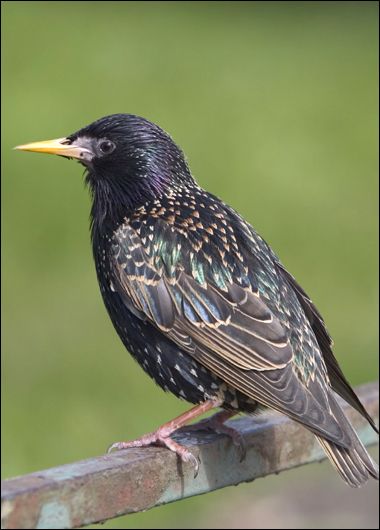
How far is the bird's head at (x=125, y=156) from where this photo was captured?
15.3 feet

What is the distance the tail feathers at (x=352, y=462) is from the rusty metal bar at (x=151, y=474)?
0.34ft

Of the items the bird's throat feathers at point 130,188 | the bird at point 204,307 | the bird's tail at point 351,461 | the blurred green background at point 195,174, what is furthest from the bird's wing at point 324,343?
the blurred green background at point 195,174

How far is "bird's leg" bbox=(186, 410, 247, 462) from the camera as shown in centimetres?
399

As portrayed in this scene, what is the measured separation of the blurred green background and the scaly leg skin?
7.67ft

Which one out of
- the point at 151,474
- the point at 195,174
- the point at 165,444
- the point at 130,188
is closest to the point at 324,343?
the point at 130,188

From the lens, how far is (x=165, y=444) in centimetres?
392

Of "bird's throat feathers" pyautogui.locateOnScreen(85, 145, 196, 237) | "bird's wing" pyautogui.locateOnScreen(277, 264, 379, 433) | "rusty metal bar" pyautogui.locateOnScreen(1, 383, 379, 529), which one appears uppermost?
"bird's throat feathers" pyautogui.locateOnScreen(85, 145, 196, 237)

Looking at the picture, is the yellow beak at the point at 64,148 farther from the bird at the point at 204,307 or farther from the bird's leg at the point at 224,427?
the bird's leg at the point at 224,427

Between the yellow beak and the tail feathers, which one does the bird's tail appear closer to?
the tail feathers

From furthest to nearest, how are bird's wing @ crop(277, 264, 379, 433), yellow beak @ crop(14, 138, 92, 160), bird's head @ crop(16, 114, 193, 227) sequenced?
1. bird's head @ crop(16, 114, 193, 227)
2. yellow beak @ crop(14, 138, 92, 160)
3. bird's wing @ crop(277, 264, 379, 433)

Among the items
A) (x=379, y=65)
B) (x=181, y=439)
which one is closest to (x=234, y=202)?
(x=379, y=65)

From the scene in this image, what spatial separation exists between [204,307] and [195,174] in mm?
7009

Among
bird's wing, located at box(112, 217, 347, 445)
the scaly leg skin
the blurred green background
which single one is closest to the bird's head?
bird's wing, located at box(112, 217, 347, 445)

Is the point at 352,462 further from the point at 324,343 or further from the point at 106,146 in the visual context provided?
the point at 106,146
